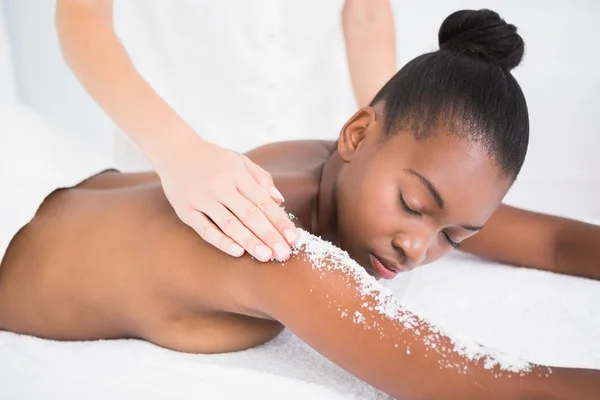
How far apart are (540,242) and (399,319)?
0.57m

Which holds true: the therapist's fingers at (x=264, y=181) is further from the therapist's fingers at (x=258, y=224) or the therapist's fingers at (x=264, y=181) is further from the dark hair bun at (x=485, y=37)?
the dark hair bun at (x=485, y=37)

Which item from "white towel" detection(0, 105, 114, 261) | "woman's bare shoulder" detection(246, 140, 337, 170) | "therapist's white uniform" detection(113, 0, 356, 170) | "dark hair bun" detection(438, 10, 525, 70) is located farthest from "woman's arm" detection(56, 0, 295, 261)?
"therapist's white uniform" detection(113, 0, 356, 170)

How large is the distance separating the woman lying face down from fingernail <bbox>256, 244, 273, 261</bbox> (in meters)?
0.02

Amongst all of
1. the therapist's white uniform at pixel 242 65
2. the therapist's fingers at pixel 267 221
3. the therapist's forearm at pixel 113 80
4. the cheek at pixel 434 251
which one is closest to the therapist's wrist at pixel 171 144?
the therapist's forearm at pixel 113 80

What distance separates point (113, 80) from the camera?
1010 mm

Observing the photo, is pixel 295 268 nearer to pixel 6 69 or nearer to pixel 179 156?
pixel 179 156

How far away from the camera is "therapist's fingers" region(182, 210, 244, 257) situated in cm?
81

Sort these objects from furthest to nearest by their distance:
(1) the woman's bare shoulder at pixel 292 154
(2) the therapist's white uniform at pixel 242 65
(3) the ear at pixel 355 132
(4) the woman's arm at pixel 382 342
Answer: (2) the therapist's white uniform at pixel 242 65, (1) the woman's bare shoulder at pixel 292 154, (3) the ear at pixel 355 132, (4) the woman's arm at pixel 382 342

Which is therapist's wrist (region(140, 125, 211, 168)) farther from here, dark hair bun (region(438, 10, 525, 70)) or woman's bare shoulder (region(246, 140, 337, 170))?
dark hair bun (region(438, 10, 525, 70))

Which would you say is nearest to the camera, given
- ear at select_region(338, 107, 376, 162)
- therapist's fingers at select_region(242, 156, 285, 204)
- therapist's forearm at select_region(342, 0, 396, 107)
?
therapist's fingers at select_region(242, 156, 285, 204)

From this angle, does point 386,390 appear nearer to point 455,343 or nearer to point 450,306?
point 455,343

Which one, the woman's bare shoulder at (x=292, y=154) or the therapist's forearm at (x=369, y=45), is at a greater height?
the therapist's forearm at (x=369, y=45)

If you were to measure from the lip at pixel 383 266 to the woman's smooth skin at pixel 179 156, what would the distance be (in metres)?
0.17

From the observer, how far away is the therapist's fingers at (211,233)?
2.65 feet
